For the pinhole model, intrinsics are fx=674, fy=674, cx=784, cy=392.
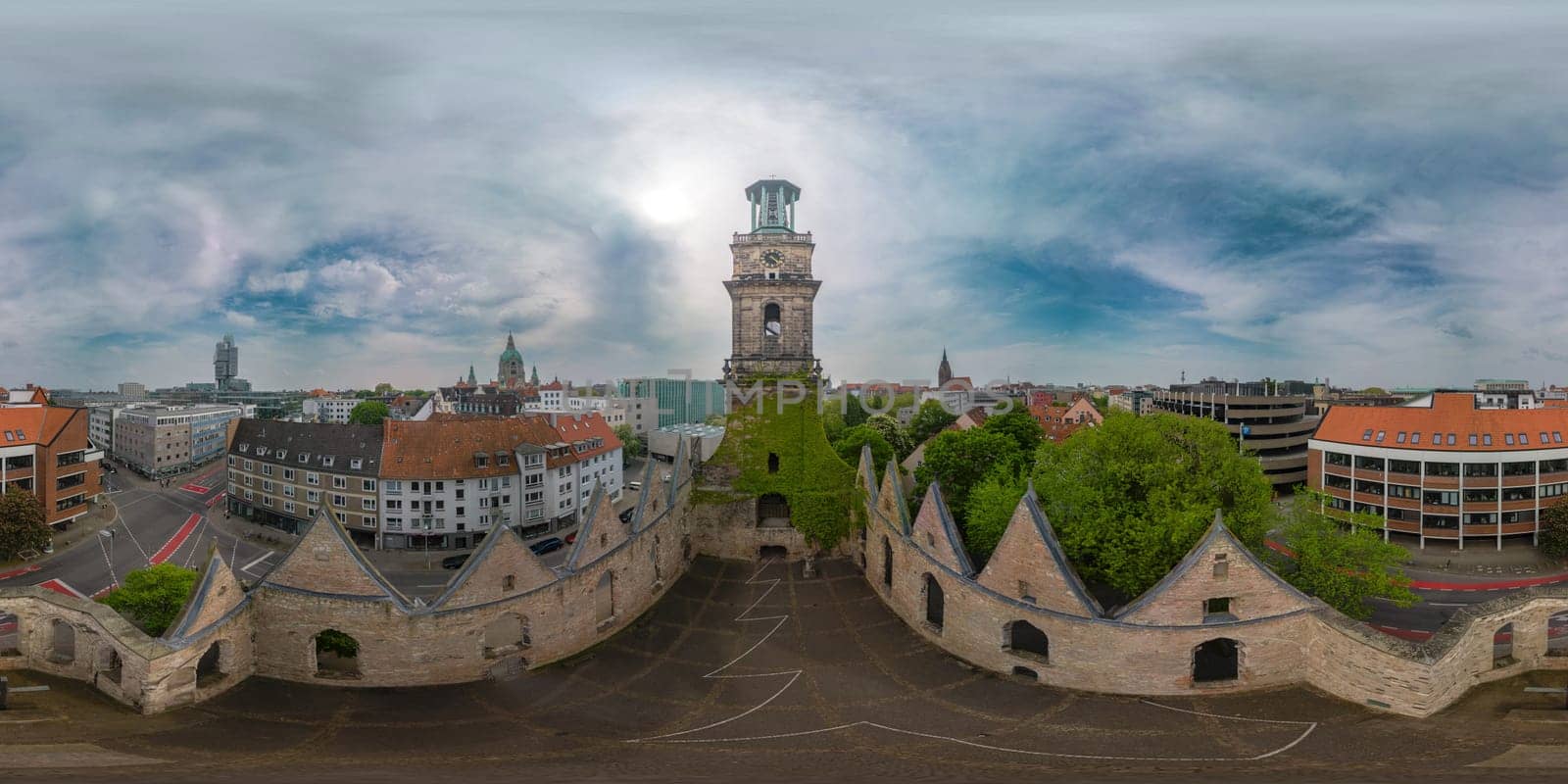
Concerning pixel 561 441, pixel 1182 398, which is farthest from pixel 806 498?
pixel 1182 398

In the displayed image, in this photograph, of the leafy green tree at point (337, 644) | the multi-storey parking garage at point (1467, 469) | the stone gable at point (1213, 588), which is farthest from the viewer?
the multi-storey parking garage at point (1467, 469)

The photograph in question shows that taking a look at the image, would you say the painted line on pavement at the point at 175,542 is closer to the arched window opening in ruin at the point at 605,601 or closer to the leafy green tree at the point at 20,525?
the leafy green tree at the point at 20,525

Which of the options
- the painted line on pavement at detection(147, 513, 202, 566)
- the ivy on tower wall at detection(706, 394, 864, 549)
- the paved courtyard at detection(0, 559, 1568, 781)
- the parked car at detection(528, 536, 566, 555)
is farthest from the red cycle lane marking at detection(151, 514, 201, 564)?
the ivy on tower wall at detection(706, 394, 864, 549)

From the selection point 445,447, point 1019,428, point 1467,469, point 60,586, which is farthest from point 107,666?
point 1467,469

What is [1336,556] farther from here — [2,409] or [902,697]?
[2,409]

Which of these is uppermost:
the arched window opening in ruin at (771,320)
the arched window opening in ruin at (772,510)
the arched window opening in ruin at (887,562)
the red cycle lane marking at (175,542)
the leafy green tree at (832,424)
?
the arched window opening in ruin at (771,320)

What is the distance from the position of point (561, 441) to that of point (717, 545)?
1130 inches

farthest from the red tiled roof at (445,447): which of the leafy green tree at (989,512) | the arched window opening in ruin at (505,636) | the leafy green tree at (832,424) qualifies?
the leafy green tree at (989,512)

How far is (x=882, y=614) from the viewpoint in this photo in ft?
82.6

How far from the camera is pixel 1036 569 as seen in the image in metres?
19.3

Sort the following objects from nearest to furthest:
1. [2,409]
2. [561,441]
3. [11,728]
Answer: [11,728] → [2,409] → [561,441]

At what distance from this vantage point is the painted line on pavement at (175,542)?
44.5m

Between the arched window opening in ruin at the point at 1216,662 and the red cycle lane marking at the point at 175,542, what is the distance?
190 ft

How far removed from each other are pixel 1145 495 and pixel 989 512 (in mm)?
6386
